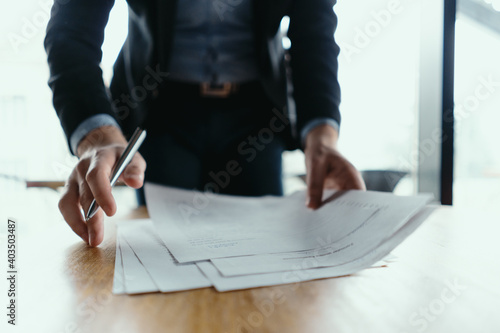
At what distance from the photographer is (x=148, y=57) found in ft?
2.53

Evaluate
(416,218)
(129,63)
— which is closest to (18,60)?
(129,63)

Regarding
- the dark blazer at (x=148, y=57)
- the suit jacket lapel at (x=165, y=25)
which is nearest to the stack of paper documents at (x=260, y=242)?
the dark blazer at (x=148, y=57)

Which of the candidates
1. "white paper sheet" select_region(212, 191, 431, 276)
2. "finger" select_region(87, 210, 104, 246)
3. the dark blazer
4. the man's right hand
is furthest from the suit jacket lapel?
"white paper sheet" select_region(212, 191, 431, 276)

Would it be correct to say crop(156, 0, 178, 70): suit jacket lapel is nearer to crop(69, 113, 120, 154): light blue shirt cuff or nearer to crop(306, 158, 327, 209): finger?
crop(69, 113, 120, 154): light blue shirt cuff

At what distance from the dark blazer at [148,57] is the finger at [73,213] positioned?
0.20 m

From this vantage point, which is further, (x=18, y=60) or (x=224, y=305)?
(x=18, y=60)

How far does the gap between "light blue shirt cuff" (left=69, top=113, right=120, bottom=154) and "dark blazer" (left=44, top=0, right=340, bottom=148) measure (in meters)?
0.01

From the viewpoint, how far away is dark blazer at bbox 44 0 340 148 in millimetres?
606

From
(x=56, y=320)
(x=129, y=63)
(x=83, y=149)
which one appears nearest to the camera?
(x=56, y=320)

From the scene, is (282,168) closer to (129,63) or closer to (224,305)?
(129,63)

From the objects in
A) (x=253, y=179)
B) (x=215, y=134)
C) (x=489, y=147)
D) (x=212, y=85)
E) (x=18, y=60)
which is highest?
(x=18, y=60)

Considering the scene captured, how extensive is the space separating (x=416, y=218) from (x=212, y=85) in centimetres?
63

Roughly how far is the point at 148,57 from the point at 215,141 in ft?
0.86

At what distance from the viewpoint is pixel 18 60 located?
1.74 metres
